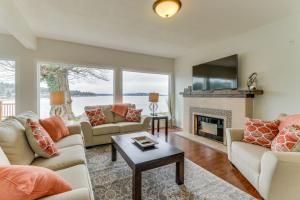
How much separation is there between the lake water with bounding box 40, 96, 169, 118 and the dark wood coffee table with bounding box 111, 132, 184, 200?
2526 millimetres

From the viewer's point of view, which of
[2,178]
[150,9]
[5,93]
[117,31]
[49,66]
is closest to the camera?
[2,178]

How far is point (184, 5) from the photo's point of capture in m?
2.26

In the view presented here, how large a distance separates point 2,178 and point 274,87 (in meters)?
3.77

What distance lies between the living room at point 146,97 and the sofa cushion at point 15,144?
0.01m

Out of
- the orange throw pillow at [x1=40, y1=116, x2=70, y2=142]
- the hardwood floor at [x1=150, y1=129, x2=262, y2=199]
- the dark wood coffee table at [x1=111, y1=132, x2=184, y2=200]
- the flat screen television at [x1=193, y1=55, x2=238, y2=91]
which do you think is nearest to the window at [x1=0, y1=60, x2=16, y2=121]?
the orange throw pillow at [x1=40, y1=116, x2=70, y2=142]

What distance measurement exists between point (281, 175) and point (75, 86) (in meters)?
4.40

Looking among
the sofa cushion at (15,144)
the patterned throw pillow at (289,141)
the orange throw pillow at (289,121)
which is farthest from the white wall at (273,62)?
the sofa cushion at (15,144)

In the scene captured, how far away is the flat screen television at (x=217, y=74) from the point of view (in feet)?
11.0

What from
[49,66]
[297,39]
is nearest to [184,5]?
[297,39]

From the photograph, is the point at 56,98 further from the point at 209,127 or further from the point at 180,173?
the point at 209,127

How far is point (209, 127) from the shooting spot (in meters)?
3.96

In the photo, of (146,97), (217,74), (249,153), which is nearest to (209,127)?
(217,74)

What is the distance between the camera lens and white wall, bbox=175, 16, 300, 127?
2598mm

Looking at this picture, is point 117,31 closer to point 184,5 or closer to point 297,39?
point 184,5
